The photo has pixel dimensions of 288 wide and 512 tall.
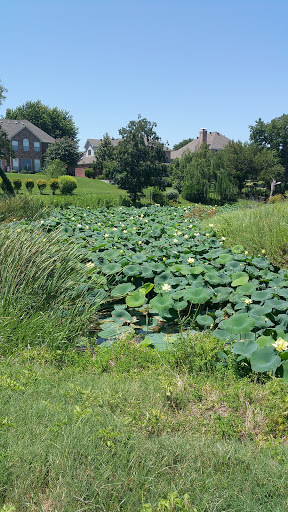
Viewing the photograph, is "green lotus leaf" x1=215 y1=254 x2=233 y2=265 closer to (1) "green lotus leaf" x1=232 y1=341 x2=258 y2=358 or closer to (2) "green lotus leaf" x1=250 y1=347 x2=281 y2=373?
(1) "green lotus leaf" x1=232 y1=341 x2=258 y2=358

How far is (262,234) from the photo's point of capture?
8.40 m

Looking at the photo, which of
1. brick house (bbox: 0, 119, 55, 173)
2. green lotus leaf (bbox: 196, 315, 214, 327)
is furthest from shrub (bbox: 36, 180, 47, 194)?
green lotus leaf (bbox: 196, 315, 214, 327)

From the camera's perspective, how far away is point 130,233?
890 centimetres

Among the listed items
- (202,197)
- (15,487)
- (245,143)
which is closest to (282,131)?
(245,143)

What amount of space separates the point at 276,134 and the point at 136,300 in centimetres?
5618

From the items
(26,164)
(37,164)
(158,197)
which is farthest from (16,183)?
(37,164)

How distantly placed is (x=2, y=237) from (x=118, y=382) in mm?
2944

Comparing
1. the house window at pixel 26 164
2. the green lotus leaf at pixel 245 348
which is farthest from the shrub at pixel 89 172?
the green lotus leaf at pixel 245 348

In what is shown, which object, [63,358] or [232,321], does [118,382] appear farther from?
[232,321]

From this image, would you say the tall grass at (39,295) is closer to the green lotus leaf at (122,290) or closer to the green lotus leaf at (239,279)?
the green lotus leaf at (122,290)

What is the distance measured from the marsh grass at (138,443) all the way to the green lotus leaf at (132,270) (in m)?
2.37

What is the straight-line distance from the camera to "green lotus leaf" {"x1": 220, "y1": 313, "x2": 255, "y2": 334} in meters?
3.70

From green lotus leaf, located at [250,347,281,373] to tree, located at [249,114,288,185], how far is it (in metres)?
55.9

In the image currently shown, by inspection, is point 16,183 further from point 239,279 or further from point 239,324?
point 239,324
